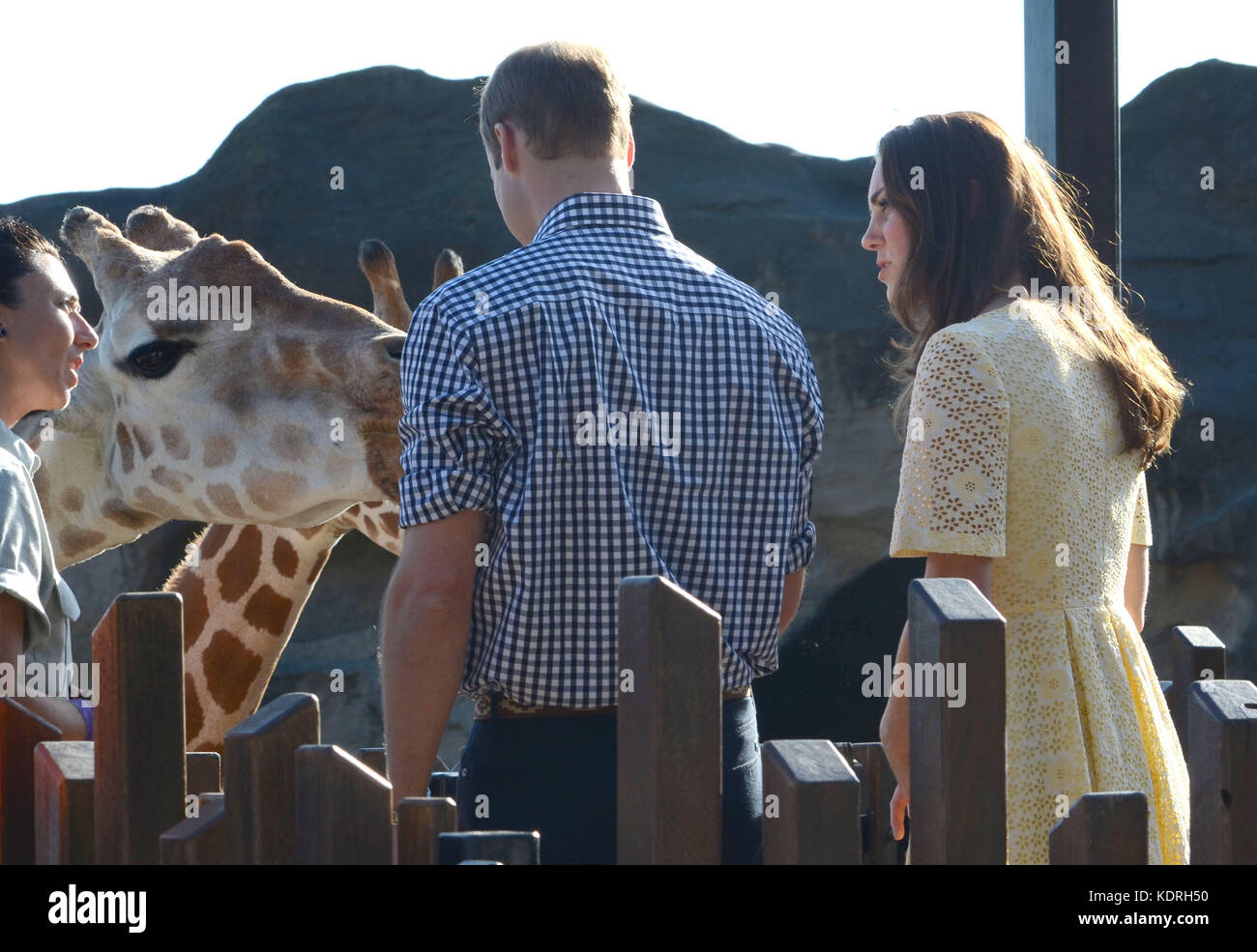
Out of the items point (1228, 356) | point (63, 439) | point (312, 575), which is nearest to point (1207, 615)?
point (1228, 356)

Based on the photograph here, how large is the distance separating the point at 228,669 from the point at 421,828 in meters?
2.47

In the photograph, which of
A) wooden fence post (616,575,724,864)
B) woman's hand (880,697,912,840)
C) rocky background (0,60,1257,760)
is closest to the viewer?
wooden fence post (616,575,724,864)

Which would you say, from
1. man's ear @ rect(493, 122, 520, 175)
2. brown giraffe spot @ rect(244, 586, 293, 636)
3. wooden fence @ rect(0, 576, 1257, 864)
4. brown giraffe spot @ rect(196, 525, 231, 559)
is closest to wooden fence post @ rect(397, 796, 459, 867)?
wooden fence @ rect(0, 576, 1257, 864)

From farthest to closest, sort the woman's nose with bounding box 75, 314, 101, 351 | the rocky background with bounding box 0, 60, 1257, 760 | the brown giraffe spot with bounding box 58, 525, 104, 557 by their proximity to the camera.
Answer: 1. the rocky background with bounding box 0, 60, 1257, 760
2. the brown giraffe spot with bounding box 58, 525, 104, 557
3. the woman's nose with bounding box 75, 314, 101, 351

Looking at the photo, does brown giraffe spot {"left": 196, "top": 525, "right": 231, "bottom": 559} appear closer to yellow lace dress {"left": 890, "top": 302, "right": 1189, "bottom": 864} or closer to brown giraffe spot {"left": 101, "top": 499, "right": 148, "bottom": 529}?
brown giraffe spot {"left": 101, "top": 499, "right": 148, "bottom": 529}

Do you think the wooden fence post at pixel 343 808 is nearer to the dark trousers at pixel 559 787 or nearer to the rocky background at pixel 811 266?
the dark trousers at pixel 559 787

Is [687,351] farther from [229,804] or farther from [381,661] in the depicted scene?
[229,804]

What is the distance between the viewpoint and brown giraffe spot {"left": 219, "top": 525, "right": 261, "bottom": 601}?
12.7 feet

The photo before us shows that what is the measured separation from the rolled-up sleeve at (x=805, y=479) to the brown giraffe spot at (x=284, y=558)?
227 centimetres

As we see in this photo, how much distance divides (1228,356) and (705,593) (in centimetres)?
658

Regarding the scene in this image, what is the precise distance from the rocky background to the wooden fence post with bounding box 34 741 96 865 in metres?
5.90

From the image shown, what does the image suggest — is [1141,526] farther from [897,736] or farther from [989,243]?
[897,736]
